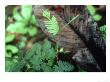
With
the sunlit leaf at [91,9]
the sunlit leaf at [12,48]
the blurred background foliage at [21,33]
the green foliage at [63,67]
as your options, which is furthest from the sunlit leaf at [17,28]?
the sunlit leaf at [91,9]

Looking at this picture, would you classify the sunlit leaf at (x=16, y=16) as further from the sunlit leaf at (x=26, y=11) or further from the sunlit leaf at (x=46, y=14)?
the sunlit leaf at (x=46, y=14)

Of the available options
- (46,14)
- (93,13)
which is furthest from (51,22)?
(93,13)

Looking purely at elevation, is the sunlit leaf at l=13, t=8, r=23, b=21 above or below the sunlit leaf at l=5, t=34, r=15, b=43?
above

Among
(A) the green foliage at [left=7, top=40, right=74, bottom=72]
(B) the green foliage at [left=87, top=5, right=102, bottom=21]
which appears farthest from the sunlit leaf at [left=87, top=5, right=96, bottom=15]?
(A) the green foliage at [left=7, top=40, right=74, bottom=72]

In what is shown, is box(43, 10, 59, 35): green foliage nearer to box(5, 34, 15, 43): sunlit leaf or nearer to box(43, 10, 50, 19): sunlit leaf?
box(43, 10, 50, 19): sunlit leaf

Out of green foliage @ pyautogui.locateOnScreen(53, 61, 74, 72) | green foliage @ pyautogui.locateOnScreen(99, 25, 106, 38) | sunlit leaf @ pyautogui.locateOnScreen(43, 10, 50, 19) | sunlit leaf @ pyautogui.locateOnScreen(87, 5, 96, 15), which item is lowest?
green foliage @ pyautogui.locateOnScreen(53, 61, 74, 72)
